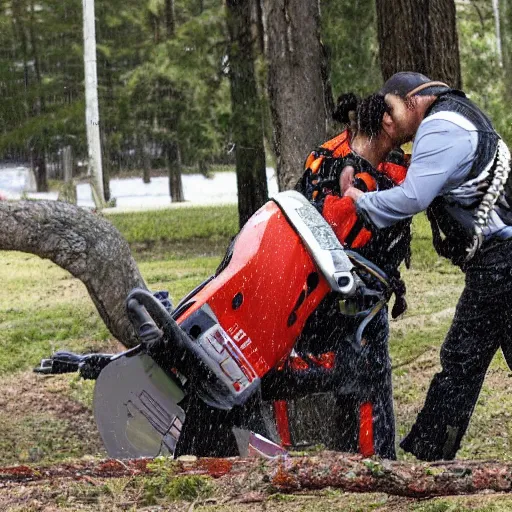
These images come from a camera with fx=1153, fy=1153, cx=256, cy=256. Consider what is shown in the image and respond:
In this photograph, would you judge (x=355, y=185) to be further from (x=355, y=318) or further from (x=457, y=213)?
(x=355, y=318)

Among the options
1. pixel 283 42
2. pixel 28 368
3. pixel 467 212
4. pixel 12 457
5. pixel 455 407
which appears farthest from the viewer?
pixel 28 368

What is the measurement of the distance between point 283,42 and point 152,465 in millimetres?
4662

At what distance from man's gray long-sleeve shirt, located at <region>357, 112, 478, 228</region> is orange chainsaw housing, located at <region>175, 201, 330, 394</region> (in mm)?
369

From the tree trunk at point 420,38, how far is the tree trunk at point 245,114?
4.42 metres

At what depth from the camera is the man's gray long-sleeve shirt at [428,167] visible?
470 cm

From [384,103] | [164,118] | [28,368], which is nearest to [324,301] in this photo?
[384,103]

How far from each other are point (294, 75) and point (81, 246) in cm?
181

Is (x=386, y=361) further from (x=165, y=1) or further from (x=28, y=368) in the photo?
(x=165, y=1)

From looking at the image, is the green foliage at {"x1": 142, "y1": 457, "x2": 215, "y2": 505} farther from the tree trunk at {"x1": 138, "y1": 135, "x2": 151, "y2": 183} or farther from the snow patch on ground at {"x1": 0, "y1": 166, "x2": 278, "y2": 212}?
the tree trunk at {"x1": 138, "y1": 135, "x2": 151, "y2": 183}

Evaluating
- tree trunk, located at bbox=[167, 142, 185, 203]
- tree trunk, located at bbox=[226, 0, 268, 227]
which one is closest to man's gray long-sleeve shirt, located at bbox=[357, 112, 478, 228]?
tree trunk, located at bbox=[226, 0, 268, 227]

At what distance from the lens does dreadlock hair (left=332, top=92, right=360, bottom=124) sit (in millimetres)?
5168

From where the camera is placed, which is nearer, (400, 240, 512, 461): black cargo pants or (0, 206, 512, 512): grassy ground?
(0, 206, 512, 512): grassy ground

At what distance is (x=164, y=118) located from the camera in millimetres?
25469

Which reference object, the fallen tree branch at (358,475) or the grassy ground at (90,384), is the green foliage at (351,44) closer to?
the grassy ground at (90,384)
